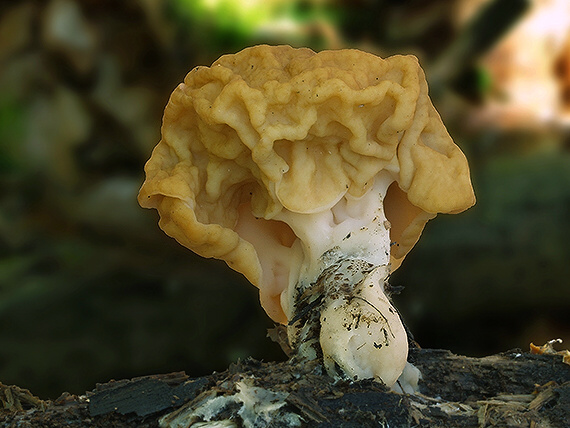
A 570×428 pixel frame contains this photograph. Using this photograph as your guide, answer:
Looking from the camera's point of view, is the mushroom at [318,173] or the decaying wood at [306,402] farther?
the mushroom at [318,173]

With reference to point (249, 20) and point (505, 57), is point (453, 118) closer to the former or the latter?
point (505, 57)

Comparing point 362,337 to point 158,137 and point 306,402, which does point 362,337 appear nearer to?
point 306,402

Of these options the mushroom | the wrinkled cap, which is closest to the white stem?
the mushroom

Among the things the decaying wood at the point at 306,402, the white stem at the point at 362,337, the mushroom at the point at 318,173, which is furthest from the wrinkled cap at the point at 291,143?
the decaying wood at the point at 306,402

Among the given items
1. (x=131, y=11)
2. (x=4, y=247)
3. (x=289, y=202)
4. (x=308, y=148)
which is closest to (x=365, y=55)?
(x=308, y=148)

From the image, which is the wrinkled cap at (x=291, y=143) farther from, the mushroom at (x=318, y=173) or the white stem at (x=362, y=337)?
the white stem at (x=362, y=337)

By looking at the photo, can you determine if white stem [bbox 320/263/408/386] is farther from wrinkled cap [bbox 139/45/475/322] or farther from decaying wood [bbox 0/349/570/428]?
wrinkled cap [bbox 139/45/475/322]
